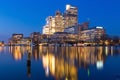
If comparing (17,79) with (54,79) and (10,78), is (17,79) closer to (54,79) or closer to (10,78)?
(10,78)

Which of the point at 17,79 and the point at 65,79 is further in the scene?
the point at 17,79

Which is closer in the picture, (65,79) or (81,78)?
(65,79)

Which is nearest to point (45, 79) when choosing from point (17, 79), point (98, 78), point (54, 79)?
point (54, 79)

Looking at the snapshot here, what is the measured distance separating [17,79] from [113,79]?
35.8 ft

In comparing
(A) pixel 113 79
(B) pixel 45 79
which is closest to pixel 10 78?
(B) pixel 45 79

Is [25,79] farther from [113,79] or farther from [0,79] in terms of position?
[113,79]

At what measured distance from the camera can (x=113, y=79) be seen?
98.9 ft

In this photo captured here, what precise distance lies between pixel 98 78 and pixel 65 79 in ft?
14.4

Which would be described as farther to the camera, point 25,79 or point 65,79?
point 25,79

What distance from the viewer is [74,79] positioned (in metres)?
29.5

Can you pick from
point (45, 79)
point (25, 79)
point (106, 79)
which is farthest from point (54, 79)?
point (106, 79)

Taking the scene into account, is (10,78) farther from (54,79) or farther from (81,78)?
(81,78)

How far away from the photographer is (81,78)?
30781 millimetres

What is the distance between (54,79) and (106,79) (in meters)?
5.78
